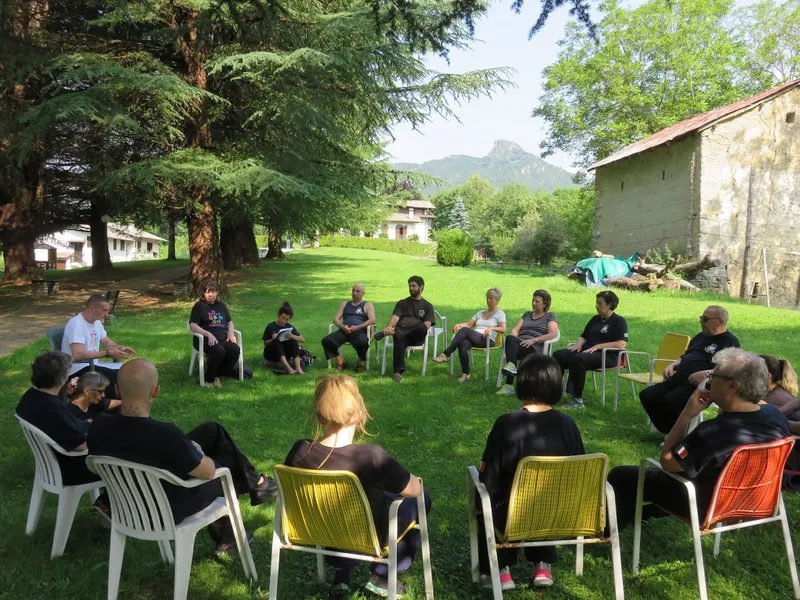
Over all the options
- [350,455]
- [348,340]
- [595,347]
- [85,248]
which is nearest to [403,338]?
[348,340]

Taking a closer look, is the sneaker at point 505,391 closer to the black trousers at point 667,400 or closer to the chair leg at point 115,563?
the black trousers at point 667,400

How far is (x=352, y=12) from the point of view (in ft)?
43.4

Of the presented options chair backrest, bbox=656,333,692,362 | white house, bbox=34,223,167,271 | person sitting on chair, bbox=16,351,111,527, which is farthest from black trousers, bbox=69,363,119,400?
white house, bbox=34,223,167,271

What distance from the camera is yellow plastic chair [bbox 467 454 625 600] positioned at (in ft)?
8.02

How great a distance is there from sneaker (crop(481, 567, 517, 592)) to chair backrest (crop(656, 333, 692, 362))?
151 inches

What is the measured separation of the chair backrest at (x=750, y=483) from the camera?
256 cm

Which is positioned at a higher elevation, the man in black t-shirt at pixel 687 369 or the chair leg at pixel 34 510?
the man in black t-shirt at pixel 687 369

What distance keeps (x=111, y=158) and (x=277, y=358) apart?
9.91m

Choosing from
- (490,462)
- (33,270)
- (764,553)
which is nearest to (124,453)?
(490,462)

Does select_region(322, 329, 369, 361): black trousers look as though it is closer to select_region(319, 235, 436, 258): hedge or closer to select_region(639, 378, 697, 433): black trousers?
select_region(639, 378, 697, 433): black trousers

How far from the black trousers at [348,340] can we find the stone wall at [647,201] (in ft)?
48.8

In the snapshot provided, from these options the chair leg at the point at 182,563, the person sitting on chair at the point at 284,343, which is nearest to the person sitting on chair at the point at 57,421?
the chair leg at the point at 182,563

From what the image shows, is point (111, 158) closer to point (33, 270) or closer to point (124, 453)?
point (33, 270)

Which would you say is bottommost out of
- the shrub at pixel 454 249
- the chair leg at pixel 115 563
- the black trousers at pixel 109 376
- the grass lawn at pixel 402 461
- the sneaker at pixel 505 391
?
A: the grass lawn at pixel 402 461
